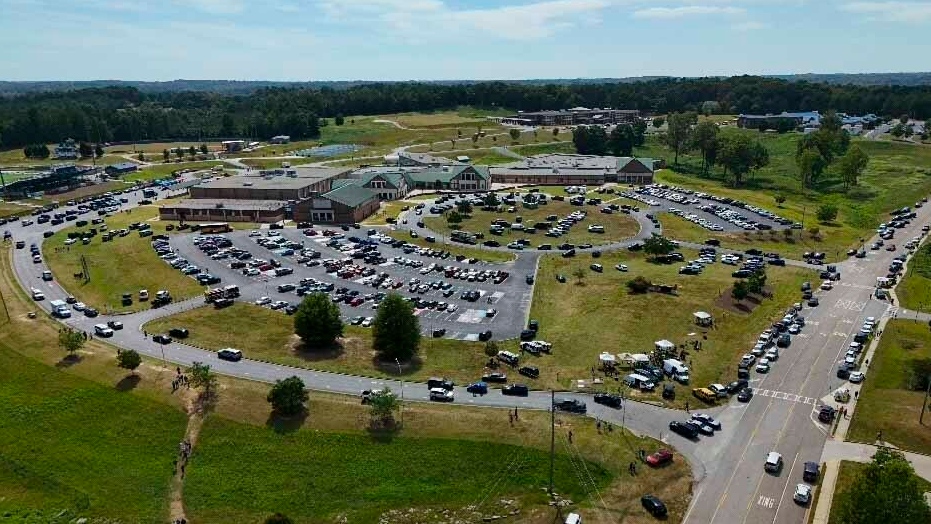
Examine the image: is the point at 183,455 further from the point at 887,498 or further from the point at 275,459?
the point at 887,498

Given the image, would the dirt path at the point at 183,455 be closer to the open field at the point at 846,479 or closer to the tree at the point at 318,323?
the tree at the point at 318,323

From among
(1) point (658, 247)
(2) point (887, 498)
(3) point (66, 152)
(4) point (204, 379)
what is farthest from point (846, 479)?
(3) point (66, 152)

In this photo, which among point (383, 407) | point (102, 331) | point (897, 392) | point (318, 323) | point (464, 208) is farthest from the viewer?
point (464, 208)

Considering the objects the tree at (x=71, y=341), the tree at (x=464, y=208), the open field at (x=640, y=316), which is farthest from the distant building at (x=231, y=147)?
the tree at (x=71, y=341)

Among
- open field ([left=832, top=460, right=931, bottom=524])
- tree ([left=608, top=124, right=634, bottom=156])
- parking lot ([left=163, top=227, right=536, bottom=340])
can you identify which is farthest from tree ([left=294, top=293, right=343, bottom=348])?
tree ([left=608, top=124, right=634, bottom=156])

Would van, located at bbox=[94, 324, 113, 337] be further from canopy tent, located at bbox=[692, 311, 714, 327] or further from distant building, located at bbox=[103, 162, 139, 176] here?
distant building, located at bbox=[103, 162, 139, 176]

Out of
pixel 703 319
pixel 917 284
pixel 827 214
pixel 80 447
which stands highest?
pixel 827 214
